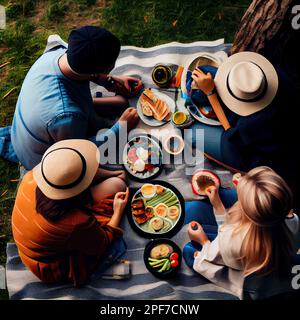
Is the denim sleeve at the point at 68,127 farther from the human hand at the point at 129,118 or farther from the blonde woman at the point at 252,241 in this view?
the blonde woman at the point at 252,241

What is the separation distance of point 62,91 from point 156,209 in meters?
1.32

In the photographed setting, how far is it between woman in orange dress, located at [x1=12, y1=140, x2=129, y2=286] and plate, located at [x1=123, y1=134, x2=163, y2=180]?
287 millimetres

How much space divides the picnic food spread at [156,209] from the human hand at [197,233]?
18 centimetres

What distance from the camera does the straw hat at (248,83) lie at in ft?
10.0

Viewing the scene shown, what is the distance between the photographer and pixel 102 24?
4418mm

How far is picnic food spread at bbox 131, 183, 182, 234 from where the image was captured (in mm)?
3439

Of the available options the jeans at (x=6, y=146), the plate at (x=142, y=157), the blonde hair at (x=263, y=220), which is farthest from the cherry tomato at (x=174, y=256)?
the jeans at (x=6, y=146)

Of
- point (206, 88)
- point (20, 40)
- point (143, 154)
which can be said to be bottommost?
point (143, 154)

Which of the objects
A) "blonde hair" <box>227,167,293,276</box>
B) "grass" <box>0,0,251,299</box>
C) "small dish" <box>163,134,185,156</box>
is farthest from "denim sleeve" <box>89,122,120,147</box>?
"blonde hair" <box>227,167,293,276</box>

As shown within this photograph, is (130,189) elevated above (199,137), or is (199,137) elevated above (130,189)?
(199,137)

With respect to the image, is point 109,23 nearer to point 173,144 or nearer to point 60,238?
point 173,144
